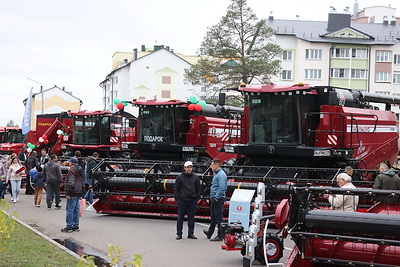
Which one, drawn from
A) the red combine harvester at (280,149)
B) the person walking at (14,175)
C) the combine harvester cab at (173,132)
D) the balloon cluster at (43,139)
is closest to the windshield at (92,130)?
the balloon cluster at (43,139)

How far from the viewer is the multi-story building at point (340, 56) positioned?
6906 centimetres

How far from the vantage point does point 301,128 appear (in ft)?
51.9

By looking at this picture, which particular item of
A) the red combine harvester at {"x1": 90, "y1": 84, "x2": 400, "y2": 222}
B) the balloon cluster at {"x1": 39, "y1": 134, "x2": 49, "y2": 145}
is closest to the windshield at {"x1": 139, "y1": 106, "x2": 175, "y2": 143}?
the red combine harvester at {"x1": 90, "y1": 84, "x2": 400, "y2": 222}

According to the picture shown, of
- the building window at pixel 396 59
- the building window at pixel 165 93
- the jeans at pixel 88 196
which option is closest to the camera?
the jeans at pixel 88 196

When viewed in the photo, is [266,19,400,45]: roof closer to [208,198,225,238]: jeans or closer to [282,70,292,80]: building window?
[282,70,292,80]: building window

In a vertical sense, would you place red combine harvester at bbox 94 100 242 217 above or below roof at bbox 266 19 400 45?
below

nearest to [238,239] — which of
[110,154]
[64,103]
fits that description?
[110,154]

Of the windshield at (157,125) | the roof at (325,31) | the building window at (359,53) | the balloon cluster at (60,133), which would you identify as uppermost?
the roof at (325,31)

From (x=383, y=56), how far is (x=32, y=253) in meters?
64.9

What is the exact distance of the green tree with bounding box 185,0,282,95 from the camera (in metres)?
47.4

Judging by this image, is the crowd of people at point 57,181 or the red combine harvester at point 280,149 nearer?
the crowd of people at point 57,181

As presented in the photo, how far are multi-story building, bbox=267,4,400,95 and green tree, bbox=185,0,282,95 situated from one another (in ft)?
67.3

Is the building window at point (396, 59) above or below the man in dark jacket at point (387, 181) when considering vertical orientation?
above

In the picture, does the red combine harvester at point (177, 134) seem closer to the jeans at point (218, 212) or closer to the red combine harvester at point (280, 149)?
the red combine harvester at point (280, 149)
